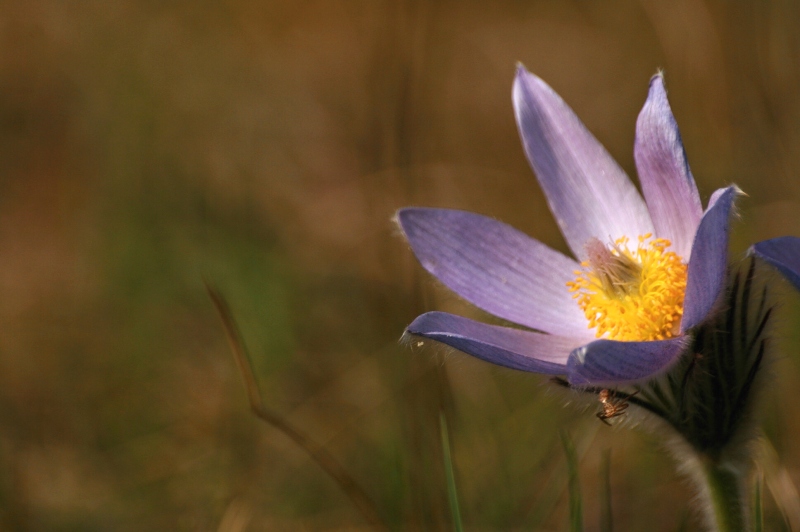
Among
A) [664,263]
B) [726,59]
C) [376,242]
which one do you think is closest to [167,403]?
[376,242]

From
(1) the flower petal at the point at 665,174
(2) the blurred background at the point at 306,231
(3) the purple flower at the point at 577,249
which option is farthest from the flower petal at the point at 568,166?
(2) the blurred background at the point at 306,231

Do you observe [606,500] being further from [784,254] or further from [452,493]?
[784,254]

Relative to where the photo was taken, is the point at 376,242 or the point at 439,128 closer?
the point at 376,242

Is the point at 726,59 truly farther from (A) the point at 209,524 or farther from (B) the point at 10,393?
(B) the point at 10,393

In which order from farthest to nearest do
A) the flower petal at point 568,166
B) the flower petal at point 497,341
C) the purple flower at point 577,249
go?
the flower petal at point 568,166, the purple flower at point 577,249, the flower petal at point 497,341

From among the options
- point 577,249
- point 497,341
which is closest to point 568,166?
point 577,249

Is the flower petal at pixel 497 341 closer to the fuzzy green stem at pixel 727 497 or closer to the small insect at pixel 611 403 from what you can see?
the small insect at pixel 611 403

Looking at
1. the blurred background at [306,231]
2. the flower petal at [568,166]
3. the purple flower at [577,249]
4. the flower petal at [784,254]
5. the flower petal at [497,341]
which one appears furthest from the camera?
the blurred background at [306,231]
